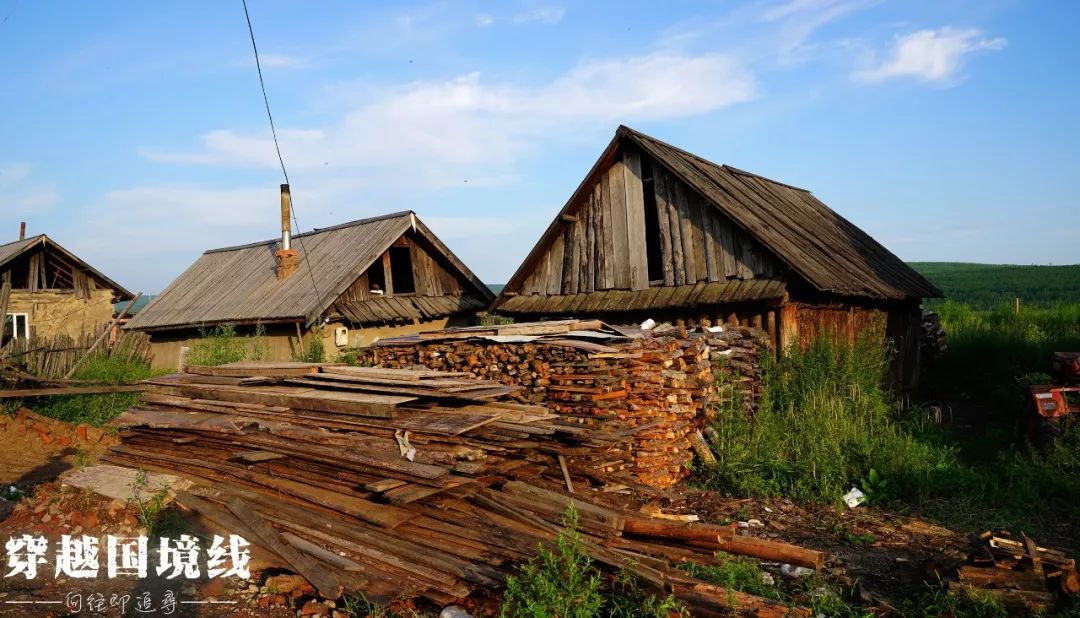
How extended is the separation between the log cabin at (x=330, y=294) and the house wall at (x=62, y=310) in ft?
9.18

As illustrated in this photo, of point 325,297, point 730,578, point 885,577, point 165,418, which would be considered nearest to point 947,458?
point 885,577

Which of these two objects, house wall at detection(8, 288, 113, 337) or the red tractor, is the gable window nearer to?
the red tractor

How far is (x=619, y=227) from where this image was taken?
50.3ft

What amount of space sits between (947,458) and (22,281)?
968 inches

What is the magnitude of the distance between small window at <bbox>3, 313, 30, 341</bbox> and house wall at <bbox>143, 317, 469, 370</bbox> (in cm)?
436

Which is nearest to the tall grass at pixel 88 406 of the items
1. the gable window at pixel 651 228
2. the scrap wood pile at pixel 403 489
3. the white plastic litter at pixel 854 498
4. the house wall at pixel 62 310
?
the scrap wood pile at pixel 403 489

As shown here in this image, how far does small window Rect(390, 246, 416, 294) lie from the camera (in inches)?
823

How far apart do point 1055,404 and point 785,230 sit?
560 centimetres

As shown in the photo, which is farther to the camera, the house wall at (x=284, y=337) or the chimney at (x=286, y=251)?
the chimney at (x=286, y=251)

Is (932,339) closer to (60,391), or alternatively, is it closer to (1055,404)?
Result: (1055,404)

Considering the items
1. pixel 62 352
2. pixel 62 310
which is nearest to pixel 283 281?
pixel 62 352

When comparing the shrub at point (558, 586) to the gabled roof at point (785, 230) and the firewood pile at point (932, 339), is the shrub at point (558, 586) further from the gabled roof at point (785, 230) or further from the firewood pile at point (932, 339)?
the firewood pile at point (932, 339)

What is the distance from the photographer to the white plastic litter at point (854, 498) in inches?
361

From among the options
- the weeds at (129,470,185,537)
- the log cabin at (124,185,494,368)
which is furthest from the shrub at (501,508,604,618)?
the log cabin at (124,185,494,368)
